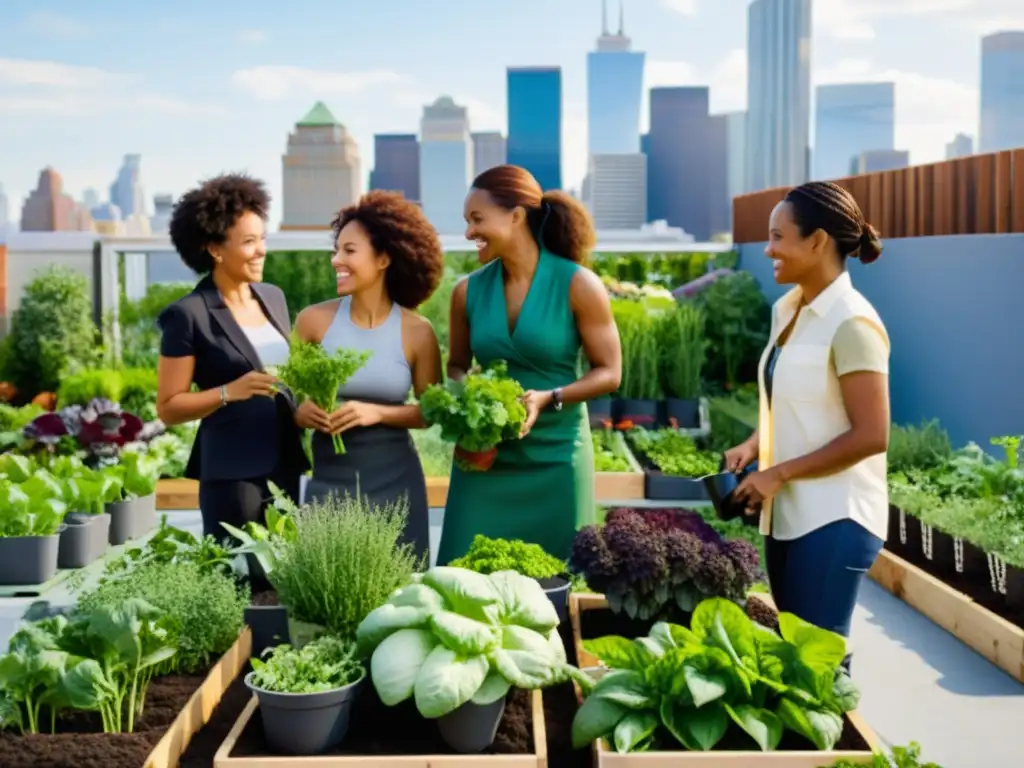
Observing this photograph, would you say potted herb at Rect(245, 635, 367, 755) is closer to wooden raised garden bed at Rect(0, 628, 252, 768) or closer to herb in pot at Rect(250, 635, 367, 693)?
herb in pot at Rect(250, 635, 367, 693)

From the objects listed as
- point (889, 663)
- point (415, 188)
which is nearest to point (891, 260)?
point (889, 663)

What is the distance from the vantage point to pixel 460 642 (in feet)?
6.81

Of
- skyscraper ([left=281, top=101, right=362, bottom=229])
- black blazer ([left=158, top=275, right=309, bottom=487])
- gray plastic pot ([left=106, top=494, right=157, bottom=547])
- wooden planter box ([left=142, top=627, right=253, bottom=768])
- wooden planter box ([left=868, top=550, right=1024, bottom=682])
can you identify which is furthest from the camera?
skyscraper ([left=281, top=101, right=362, bottom=229])

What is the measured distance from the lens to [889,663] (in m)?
4.44

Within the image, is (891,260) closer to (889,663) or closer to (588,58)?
(889,663)

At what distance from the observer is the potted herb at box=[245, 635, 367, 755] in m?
2.09

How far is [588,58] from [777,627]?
14906cm

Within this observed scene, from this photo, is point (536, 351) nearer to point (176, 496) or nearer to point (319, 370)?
point (319, 370)

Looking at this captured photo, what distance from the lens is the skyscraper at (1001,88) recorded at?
342 ft

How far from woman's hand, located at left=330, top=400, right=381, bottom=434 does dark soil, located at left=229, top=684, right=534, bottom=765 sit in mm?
1186

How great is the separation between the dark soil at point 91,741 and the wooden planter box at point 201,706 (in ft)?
0.09

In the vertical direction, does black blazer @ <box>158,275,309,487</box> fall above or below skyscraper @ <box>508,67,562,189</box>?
below

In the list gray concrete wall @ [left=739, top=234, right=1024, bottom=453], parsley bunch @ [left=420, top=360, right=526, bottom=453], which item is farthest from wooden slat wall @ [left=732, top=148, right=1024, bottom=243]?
parsley bunch @ [left=420, top=360, right=526, bottom=453]

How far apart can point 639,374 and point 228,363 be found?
6309mm
